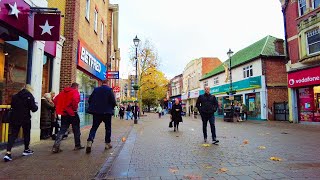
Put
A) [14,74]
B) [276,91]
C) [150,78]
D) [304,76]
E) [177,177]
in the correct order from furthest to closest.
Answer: [150,78], [276,91], [304,76], [14,74], [177,177]

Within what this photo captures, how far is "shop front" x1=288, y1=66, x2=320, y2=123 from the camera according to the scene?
62.4ft

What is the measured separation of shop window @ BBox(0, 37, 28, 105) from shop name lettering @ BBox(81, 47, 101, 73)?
4.58m

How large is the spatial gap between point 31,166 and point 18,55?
3.96 meters

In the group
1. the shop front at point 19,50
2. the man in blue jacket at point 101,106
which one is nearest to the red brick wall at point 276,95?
the man in blue jacket at point 101,106

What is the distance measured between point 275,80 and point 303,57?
675cm

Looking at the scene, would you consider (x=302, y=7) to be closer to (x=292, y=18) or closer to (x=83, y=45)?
(x=292, y=18)

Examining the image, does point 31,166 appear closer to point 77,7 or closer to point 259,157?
point 259,157

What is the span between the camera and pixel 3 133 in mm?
7043

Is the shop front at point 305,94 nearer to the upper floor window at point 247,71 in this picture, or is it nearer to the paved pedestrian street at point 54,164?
the upper floor window at point 247,71

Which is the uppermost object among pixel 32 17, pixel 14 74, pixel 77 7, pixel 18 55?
pixel 77 7

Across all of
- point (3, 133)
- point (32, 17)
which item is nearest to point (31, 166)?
point (3, 133)

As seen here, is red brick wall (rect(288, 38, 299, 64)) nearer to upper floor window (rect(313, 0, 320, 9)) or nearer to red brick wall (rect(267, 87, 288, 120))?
upper floor window (rect(313, 0, 320, 9))

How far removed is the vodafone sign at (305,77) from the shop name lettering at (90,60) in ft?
48.0

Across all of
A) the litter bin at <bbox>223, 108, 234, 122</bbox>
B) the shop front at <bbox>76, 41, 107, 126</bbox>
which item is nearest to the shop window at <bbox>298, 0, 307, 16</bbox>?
the litter bin at <bbox>223, 108, 234, 122</bbox>
